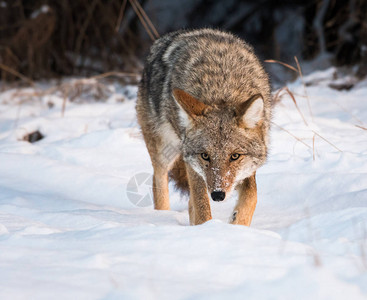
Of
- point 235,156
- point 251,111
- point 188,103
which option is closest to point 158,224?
point 235,156

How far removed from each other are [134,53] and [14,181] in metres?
5.98

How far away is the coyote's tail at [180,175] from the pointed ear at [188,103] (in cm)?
113

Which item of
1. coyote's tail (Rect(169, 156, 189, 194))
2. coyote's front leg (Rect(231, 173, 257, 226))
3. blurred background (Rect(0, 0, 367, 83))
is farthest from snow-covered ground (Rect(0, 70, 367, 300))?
blurred background (Rect(0, 0, 367, 83))

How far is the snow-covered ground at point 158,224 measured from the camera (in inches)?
75.4

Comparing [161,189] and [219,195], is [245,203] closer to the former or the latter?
[219,195]

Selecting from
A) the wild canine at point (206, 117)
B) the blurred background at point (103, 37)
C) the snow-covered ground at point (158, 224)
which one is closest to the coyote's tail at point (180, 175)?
the wild canine at point (206, 117)

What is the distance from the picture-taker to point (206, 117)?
346cm

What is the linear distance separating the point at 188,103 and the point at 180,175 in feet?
4.17

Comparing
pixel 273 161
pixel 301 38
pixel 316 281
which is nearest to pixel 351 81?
pixel 301 38

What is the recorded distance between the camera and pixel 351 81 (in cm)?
829

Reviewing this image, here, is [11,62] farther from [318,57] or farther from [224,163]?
[224,163]

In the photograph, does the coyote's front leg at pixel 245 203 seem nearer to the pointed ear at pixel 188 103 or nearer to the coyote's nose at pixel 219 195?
the coyote's nose at pixel 219 195

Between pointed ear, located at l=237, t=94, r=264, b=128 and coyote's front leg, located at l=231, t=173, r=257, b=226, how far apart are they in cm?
48

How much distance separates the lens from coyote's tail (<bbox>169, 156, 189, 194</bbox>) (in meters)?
4.53
